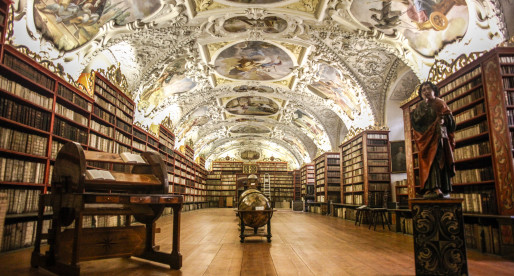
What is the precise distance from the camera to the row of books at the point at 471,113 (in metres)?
6.32

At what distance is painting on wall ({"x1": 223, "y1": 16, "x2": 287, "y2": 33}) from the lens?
33.5 feet

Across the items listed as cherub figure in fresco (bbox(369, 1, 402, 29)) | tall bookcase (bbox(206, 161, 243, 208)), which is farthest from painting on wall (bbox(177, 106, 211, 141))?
cherub figure in fresco (bbox(369, 1, 402, 29))

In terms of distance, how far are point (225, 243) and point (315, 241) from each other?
1877mm

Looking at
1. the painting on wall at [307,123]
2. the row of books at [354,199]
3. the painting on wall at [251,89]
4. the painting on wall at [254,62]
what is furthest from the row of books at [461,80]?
the painting on wall at [307,123]

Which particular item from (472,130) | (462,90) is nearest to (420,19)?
(462,90)

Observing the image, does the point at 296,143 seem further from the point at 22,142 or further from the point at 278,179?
the point at 22,142

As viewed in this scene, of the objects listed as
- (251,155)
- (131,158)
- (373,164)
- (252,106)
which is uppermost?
(252,106)

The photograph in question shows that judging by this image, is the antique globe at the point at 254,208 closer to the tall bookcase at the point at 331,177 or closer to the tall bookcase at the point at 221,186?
the tall bookcase at the point at 331,177

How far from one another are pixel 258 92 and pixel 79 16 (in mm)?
11101

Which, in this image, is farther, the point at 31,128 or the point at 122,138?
the point at 122,138

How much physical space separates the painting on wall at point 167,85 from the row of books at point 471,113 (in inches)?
371

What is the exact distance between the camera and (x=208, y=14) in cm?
956

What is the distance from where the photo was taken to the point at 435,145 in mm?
4059

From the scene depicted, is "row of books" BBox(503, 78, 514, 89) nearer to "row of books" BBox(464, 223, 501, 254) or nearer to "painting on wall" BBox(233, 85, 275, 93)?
"row of books" BBox(464, 223, 501, 254)
